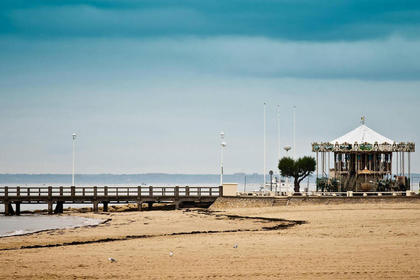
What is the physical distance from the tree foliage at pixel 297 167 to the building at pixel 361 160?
3.05 metres

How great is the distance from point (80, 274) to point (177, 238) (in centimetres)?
977

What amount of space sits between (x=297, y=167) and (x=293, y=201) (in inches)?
391

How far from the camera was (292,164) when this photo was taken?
57.7 m

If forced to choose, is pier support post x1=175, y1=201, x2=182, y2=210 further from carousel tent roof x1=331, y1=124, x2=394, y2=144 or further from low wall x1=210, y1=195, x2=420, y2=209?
carousel tent roof x1=331, y1=124, x2=394, y2=144

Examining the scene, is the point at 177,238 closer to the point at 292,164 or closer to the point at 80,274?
the point at 80,274

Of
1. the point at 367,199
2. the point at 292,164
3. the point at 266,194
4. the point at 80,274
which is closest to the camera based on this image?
the point at 80,274

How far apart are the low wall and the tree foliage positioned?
296 inches

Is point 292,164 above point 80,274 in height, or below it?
above

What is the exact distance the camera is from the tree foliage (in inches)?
2270

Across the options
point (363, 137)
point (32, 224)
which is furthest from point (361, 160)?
point (32, 224)

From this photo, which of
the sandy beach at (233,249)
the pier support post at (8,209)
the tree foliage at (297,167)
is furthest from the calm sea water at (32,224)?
the tree foliage at (297,167)

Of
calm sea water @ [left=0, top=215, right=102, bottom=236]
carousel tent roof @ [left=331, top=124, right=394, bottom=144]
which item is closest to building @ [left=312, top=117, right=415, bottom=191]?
carousel tent roof @ [left=331, top=124, right=394, bottom=144]

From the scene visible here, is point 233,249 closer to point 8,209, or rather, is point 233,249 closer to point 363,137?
point 363,137

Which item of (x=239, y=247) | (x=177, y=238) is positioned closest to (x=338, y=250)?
(x=239, y=247)
